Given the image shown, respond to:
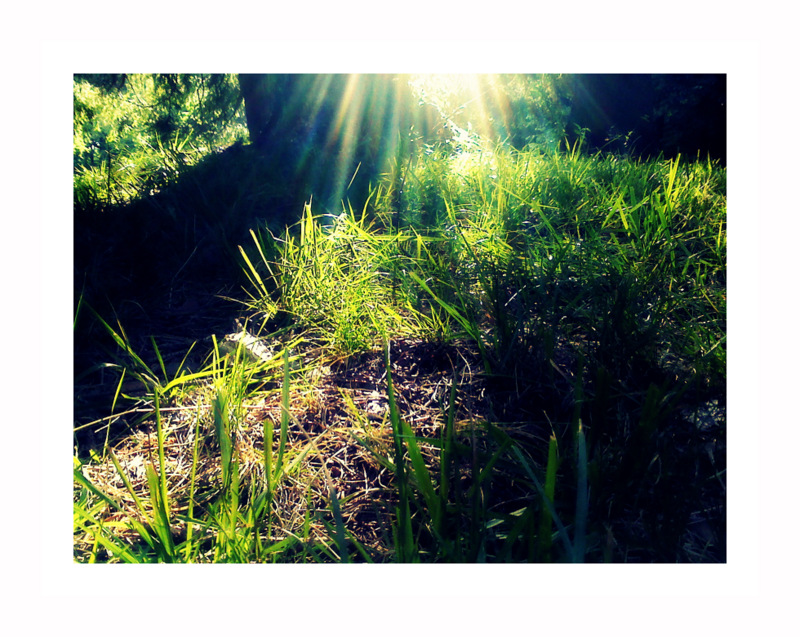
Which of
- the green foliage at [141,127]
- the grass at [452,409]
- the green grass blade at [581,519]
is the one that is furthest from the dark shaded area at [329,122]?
the green grass blade at [581,519]

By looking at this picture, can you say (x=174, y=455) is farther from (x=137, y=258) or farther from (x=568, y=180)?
(x=568, y=180)

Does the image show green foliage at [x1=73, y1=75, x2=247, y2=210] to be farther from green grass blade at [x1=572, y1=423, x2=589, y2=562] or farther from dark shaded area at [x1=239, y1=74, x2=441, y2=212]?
green grass blade at [x1=572, y1=423, x2=589, y2=562]

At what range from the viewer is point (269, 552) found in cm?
76

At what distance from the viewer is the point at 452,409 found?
2.51ft

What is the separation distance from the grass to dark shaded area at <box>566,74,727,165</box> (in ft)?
4.31

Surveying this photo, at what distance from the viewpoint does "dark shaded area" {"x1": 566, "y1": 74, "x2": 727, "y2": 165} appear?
104 inches

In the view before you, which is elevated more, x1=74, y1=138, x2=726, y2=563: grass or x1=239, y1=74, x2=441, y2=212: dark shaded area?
x1=239, y1=74, x2=441, y2=212: dark shaded area

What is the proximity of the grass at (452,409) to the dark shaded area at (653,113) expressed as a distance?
1.31 meters

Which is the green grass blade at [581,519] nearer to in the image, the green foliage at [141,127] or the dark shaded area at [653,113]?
the green foliage at [141,127]

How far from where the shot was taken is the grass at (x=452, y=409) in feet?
2.47

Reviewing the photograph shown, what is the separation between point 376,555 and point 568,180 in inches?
66.7

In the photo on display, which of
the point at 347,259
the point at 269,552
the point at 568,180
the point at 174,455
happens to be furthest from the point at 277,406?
the point at 568,180

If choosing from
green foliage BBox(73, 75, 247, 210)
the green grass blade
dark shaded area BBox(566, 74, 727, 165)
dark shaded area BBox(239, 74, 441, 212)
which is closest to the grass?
the green grass blade

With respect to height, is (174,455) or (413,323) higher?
(413,323)
